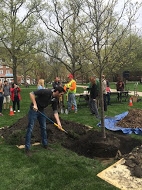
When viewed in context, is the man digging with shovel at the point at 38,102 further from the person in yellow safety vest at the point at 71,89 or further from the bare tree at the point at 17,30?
the bare tree at the point at 17,30

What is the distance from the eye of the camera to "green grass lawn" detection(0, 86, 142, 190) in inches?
154

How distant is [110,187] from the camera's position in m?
3.82

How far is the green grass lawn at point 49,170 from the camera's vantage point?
391 centimetres

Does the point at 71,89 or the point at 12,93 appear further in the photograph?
the point at 12,93

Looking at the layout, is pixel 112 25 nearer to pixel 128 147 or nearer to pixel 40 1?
pixel 128 147

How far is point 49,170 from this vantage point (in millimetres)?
4488

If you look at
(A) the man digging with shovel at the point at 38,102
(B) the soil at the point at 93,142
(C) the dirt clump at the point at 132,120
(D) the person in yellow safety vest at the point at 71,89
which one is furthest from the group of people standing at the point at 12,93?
(A) the man digging with shovel at the point at 38,102

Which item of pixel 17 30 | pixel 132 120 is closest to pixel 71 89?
pixel 132 120

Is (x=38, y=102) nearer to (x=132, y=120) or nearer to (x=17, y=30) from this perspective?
(x=132, y=120)

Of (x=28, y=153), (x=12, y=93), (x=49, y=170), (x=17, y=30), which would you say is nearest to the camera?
(x=49, y=170)

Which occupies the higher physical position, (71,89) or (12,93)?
(71,89)

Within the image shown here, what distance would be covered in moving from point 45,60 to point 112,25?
40.8 metres

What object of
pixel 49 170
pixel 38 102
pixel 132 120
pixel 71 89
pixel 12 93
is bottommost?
pixel 49 170

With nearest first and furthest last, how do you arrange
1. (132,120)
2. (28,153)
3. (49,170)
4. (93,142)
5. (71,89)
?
(49,170), (28,153), (93,142), (132,120), (71,89)
